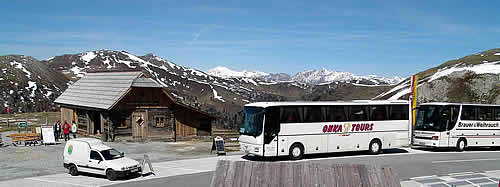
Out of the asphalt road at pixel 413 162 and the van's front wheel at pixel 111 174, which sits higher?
the van's front wheel at pixel 111 174

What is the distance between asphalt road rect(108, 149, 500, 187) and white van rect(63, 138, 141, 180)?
0.98 m

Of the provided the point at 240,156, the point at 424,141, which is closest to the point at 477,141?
the point at 424,141

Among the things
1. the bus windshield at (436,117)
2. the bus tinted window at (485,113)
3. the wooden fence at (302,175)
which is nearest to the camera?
the wooden fence at (302,175)

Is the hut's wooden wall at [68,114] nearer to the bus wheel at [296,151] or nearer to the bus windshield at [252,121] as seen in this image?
the bus windshield at [252,121]

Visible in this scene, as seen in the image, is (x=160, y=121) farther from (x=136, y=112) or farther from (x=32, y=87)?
(x=32, y=87)

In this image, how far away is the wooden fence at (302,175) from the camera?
24.6 feet

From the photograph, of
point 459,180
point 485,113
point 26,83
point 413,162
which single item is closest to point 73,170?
point 459,180

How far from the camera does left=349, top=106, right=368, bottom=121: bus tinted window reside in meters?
26.0

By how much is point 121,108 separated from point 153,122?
2748 millimetres

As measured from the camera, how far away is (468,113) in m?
29.0

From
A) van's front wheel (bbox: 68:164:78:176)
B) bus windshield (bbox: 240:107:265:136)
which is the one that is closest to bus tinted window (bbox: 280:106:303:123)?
bus windshield (bbox: 240:107:265:136)

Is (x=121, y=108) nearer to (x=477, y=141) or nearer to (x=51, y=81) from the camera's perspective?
(x=477, y=141)

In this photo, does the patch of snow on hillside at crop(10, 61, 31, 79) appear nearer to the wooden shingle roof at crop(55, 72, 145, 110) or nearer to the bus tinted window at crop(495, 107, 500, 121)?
the wooden shingle roof at crop(55, 72, 145, 110)

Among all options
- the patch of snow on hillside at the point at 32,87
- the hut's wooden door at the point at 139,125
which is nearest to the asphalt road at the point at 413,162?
the hut's wooden door at the point at 139,125
